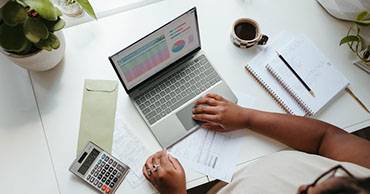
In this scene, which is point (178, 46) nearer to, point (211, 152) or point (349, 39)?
point (211, 152)

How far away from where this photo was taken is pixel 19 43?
827 millimetres

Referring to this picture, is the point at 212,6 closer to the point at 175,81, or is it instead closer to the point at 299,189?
the point at 175,81

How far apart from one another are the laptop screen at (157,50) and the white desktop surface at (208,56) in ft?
0.30

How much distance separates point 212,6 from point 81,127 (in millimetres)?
519

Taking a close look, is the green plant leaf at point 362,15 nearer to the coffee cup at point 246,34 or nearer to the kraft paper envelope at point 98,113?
the coffee cup at point 246,34

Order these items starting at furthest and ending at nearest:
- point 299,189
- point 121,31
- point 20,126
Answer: point 121,31 → point 20,126 → point 299,189

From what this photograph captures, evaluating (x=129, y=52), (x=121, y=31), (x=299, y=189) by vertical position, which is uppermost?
(x=121, y=31)

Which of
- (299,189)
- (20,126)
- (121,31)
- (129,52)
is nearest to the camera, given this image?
(299,189)

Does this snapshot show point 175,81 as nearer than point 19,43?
No

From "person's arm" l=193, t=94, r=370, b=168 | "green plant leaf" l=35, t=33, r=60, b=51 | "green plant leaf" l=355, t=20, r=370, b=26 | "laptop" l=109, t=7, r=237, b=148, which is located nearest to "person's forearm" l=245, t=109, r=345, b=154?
"person's arm" l=193, t=94, r=370, b=168

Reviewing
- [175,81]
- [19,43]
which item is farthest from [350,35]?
[19,43]

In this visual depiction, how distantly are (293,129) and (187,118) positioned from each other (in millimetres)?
276

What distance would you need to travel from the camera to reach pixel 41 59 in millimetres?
923

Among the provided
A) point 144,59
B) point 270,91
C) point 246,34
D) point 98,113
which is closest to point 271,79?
point 270,91
